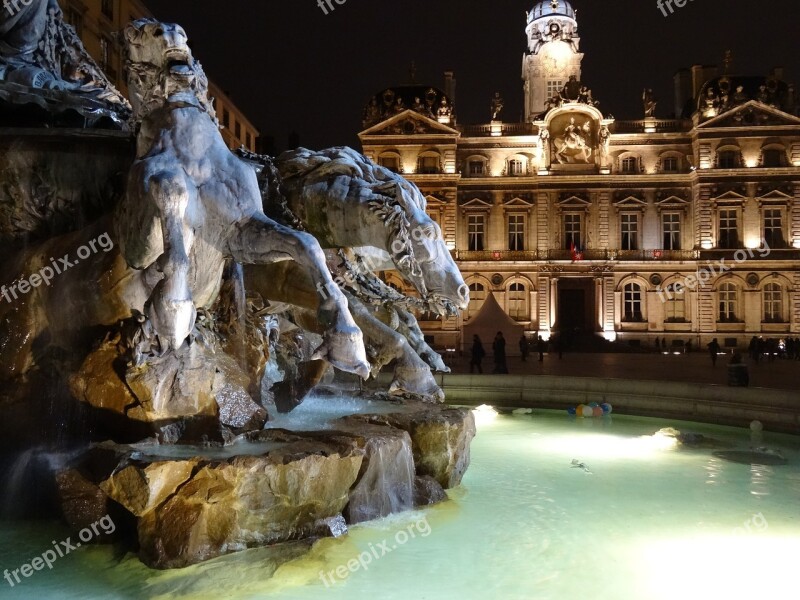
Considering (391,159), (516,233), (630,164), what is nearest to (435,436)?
(391,159)

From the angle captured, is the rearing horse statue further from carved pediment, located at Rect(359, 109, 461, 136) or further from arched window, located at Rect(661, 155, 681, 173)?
arched window, located at Rect(661, 155, 681, 173)

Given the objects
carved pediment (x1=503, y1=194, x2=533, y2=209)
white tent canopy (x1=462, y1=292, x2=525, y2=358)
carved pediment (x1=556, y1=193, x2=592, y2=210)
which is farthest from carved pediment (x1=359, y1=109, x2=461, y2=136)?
white tent canopy (x1=462, y1=292, x2=525, y2=358)

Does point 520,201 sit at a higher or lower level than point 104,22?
lower

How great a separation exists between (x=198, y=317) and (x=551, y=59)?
1822 inches

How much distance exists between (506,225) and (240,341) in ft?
119

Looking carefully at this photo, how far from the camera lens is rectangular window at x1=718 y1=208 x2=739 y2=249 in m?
39.7

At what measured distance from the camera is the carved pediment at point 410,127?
40.0 metres

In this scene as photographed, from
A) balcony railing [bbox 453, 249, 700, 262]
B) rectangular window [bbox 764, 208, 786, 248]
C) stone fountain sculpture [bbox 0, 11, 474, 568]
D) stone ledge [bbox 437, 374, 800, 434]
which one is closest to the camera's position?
stone fountain sculpture [bbox 0, 11, 474, 568]

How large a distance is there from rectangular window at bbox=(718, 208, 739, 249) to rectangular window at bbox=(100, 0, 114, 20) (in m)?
32.8

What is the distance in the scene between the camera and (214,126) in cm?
515

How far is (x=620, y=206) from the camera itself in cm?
4056

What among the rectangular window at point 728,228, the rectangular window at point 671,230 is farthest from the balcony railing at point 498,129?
the rectangular window at point 728,228

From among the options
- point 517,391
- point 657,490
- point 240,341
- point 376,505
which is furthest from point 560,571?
point 517,391

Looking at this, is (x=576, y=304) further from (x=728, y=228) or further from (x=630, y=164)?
(x=728, y=228)
